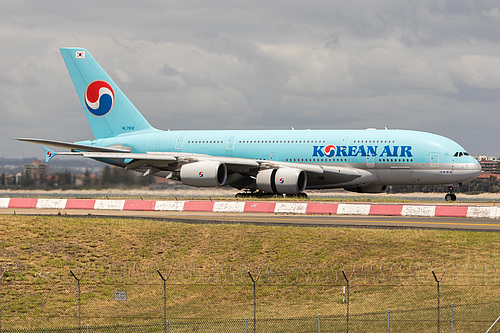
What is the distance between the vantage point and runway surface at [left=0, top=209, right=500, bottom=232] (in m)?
34.8

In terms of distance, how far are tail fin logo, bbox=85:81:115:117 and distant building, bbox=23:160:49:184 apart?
7739 millimetres

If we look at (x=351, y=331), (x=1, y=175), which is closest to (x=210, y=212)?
(x=351, y=331)

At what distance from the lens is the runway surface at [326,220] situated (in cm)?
3475

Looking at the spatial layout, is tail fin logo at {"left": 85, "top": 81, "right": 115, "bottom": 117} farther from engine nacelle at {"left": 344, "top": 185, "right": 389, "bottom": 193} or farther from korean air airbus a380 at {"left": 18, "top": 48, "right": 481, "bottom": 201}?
engine nacelle at {"left": 344, "top": 185, "right": 389, "bottom": 193}

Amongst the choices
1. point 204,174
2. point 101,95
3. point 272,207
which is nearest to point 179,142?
point 204,174

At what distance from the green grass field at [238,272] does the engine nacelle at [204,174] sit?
1658 cm

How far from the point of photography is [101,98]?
62.8 m

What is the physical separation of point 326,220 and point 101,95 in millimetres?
31210

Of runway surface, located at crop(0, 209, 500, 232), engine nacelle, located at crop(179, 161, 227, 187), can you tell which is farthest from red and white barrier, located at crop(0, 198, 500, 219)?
engine nacelle, located at crop(179, 161, 227, 187)

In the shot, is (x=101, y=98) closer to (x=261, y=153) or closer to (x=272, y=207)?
(x=261, y=153)

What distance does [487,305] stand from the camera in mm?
22547

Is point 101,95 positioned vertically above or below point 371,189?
above

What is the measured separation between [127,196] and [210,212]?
1867 centimetres

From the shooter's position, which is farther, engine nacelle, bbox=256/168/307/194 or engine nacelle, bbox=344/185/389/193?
engine nacelle, bbox=344/185/389/193
